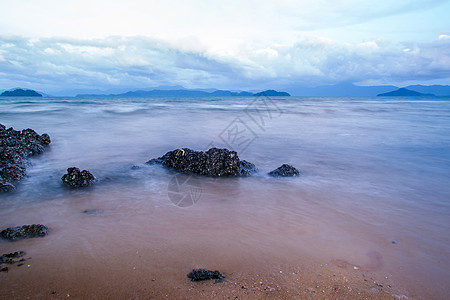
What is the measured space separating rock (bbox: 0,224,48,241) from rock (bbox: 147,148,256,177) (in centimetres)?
345

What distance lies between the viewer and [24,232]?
139 inches

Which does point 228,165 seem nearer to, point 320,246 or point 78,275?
point 320,246

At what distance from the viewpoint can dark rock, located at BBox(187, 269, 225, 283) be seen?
9.19 feet

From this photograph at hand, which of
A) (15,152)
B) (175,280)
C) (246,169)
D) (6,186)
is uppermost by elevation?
(15,152)

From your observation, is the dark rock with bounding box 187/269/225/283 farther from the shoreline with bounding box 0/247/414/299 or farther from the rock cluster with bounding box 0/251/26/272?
→ the rock cluster with bounding box 0/251/26/272

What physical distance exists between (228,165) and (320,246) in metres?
3.30

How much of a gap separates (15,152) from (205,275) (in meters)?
6.94

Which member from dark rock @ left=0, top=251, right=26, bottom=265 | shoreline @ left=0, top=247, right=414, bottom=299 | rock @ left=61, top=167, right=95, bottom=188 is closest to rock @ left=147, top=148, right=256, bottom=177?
rock @ left=61, top=167, right=95, bottom=188

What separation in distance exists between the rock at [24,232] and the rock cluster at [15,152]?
198 centimetres

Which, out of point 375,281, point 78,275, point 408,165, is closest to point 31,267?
point 78,275

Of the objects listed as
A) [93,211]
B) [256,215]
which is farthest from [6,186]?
[256,215]

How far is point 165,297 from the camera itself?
101 inches

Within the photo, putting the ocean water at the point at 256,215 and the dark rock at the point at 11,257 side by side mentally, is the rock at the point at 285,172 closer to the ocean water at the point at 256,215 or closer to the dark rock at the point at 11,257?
the ocean water at the point at 256,215

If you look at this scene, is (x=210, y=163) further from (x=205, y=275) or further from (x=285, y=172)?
(x=205, y=275)
